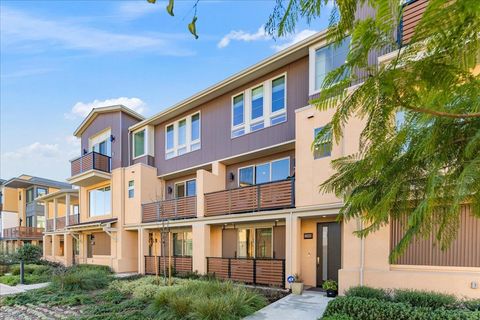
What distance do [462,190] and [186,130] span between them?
1561 cm

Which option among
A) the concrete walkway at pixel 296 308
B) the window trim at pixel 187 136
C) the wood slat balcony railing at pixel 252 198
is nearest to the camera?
the concrete walkway at pixel 296 308

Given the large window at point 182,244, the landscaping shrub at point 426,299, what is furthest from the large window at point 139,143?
the landscaping shrub at point 426,299

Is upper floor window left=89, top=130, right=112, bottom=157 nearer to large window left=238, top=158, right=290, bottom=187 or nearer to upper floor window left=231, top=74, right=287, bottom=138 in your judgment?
upper floor window left=231, top=74, right=287, bottom=138

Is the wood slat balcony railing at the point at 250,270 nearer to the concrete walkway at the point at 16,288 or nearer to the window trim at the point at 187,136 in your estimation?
the window trim at the point at 187,136

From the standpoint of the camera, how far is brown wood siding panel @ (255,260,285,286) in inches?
447

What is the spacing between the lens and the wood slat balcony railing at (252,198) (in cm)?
1157

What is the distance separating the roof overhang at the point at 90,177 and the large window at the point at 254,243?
9.92 metres

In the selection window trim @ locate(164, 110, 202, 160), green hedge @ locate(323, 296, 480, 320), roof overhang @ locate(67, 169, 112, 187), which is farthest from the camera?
roof overhang @ locate(67, 169, 112, 187)

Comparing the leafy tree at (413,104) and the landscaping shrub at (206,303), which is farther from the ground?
the leafy tree at (413,104)

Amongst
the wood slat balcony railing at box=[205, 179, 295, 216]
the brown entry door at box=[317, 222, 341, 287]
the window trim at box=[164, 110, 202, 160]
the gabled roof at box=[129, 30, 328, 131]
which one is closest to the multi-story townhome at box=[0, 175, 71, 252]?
the window trim at box=[164, 110, 202, 160]

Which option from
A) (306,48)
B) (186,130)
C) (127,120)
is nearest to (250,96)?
(306,48)

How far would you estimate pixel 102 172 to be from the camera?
63.4 feet

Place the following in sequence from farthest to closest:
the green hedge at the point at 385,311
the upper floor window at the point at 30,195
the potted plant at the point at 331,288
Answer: the upper floor window at the point at 30,195
the potted plant at the point at 331,288
the green hedge at the point at 385,311

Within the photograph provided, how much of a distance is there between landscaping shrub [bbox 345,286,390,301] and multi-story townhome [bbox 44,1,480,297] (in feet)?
2.01
